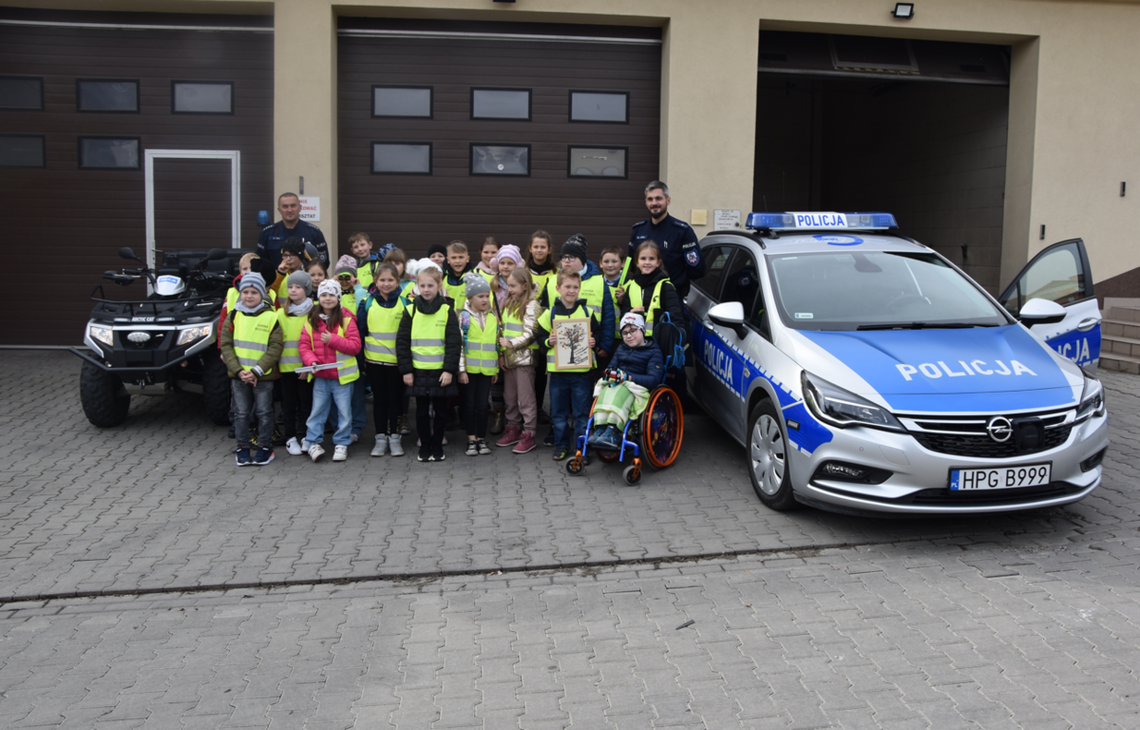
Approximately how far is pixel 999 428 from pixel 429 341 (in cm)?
386

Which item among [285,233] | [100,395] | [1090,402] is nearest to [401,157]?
[285,233]

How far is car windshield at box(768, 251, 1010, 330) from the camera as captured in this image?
5.91 meters

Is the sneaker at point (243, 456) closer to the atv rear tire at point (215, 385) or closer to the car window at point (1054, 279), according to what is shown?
the atv rear tire at point (215, 385)

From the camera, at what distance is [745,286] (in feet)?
21.9

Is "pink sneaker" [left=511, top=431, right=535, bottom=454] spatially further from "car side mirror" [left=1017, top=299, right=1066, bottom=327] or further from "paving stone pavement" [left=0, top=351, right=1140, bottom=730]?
"car side mirror" [left=1017, top=299, right=1066, bottom=327]

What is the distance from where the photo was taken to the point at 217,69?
1112 cm

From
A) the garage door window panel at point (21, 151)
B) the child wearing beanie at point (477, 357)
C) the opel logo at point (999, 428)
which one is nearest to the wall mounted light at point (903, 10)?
the child wearing beanie at point (477, 357)

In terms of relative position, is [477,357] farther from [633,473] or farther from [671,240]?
[671,240]

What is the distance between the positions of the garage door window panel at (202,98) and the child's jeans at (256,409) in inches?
219

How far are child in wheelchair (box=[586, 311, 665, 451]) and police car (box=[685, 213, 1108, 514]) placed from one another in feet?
1.82

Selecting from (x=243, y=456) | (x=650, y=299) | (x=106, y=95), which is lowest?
(x=243, y=456)

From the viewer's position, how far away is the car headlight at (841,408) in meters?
4.95

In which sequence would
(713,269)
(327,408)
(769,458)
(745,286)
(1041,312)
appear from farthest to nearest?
(713,269), (327,408), (745,286), (1041,312), (769,458)

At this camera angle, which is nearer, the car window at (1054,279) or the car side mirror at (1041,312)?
the car side mirror at (1041,312)
